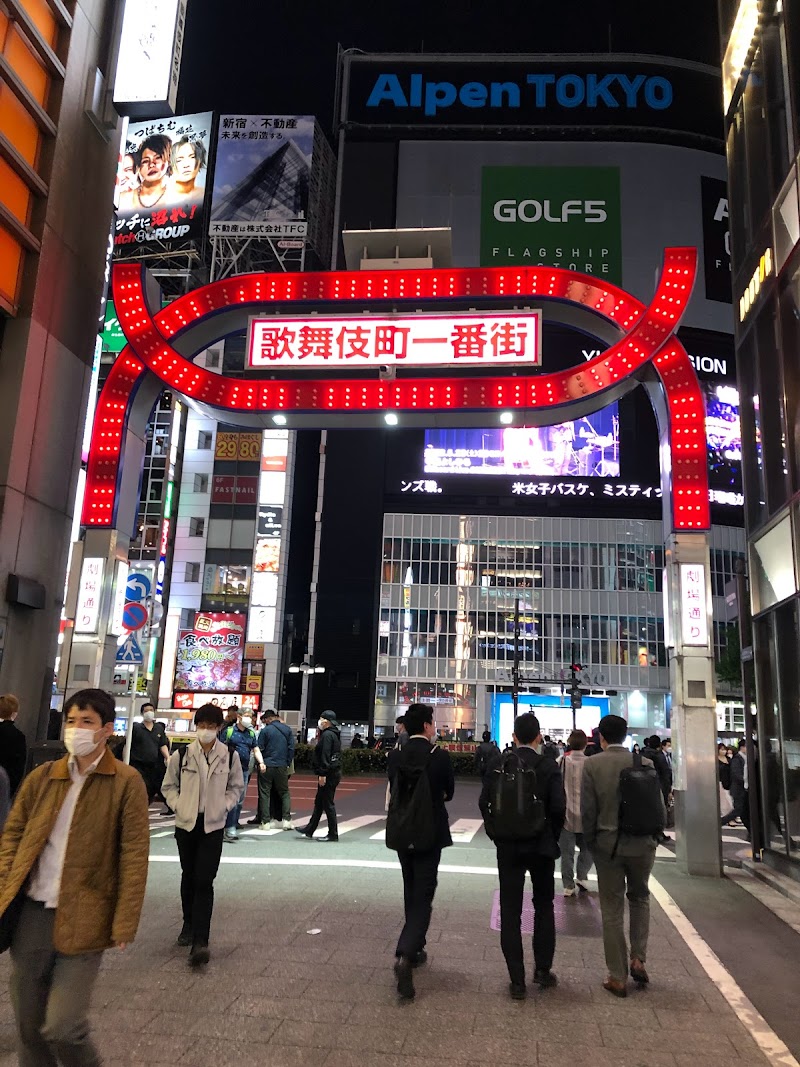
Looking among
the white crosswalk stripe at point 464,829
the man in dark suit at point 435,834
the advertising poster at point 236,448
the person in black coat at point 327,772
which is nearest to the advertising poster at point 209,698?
the advertising poster at point 236,448

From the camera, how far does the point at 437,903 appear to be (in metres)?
8.56

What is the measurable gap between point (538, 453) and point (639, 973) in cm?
5921

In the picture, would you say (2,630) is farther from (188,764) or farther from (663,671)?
(663,671)

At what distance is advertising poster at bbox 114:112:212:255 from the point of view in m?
58.2

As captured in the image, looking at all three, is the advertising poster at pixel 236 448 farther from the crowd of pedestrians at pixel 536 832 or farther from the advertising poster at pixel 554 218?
the crowd of pedestrians at pixel 536 832

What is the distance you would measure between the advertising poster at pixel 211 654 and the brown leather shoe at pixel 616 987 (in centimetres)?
4959

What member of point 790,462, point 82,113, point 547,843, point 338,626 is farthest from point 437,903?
point 338,626

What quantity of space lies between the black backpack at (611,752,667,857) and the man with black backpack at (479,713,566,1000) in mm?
451

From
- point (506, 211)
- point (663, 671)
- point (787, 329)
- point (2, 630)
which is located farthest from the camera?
point (506, 211)

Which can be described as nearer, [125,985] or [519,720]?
[125,985]

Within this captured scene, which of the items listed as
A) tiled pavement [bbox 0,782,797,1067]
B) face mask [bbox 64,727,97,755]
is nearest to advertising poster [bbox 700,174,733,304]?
tiled pavement [bbox 0,782,797,1067]

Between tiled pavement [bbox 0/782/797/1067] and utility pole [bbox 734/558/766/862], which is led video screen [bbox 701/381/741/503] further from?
tiled pavement [bbox 0/782/797/1067]

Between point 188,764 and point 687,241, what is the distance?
68453 mm

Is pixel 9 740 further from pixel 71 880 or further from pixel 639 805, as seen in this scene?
pixel 639 805
